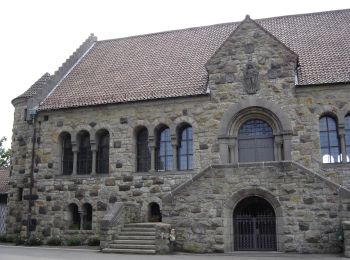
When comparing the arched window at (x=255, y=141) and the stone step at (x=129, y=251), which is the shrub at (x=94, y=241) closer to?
the stone step at (x=129, y=251)

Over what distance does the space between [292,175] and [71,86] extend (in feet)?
48.7

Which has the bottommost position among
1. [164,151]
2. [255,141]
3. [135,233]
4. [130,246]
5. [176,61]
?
[130,246]

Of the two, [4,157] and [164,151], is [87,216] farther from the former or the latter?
[4,157]

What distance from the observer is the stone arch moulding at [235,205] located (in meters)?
18.3

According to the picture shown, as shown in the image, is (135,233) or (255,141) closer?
(135,233)

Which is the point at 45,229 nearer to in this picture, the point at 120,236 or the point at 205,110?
the point at 120,236

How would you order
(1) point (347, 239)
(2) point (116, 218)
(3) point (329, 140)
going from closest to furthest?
(1) point (347, 239) → (2) point (116, 218) → (3) point (329, 140)

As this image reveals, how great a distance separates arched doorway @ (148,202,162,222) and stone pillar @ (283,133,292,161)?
682cm

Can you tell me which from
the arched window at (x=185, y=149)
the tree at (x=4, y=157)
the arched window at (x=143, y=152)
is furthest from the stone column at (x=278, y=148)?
the tree at (x=4, y=157)

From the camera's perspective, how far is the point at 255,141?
72.4 ft

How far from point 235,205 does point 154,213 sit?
5.19m

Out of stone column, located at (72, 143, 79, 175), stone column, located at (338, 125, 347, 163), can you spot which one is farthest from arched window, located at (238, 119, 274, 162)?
stone column, located at (72, 143, 79, 175)

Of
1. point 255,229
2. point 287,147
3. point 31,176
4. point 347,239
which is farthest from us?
point 31,176

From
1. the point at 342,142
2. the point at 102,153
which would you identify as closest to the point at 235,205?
the point at 342,142
